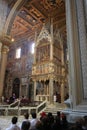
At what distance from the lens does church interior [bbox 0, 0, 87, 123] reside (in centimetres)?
346

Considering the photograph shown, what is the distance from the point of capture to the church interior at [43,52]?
3463 millimetres

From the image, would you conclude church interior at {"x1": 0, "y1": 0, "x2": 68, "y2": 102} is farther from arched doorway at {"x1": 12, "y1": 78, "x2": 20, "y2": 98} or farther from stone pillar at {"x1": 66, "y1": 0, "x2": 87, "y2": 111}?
stone pillar at {"x1": 66, "y1": 0, "x2": 87, "y2": 111}

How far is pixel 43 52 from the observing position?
13.9 m

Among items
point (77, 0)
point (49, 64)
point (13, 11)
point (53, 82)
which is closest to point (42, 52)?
point (49, 64)

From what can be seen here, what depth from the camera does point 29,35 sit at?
18531 millimetres

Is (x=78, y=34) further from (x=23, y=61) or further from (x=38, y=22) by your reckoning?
(x=23, y=61)

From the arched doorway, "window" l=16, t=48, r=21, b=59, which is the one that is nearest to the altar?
the arched doorway

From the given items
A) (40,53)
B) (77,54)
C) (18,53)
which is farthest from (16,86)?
(77,54)

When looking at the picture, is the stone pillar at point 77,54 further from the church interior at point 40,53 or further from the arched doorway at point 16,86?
the arched doorway at point 16,86

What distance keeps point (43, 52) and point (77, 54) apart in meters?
10.4

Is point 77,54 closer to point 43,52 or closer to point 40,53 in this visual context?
point 43,52

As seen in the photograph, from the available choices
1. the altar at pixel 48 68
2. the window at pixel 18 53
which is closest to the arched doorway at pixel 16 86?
the window at pixel 18 53

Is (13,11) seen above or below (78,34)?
above

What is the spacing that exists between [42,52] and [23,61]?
5139 mm
